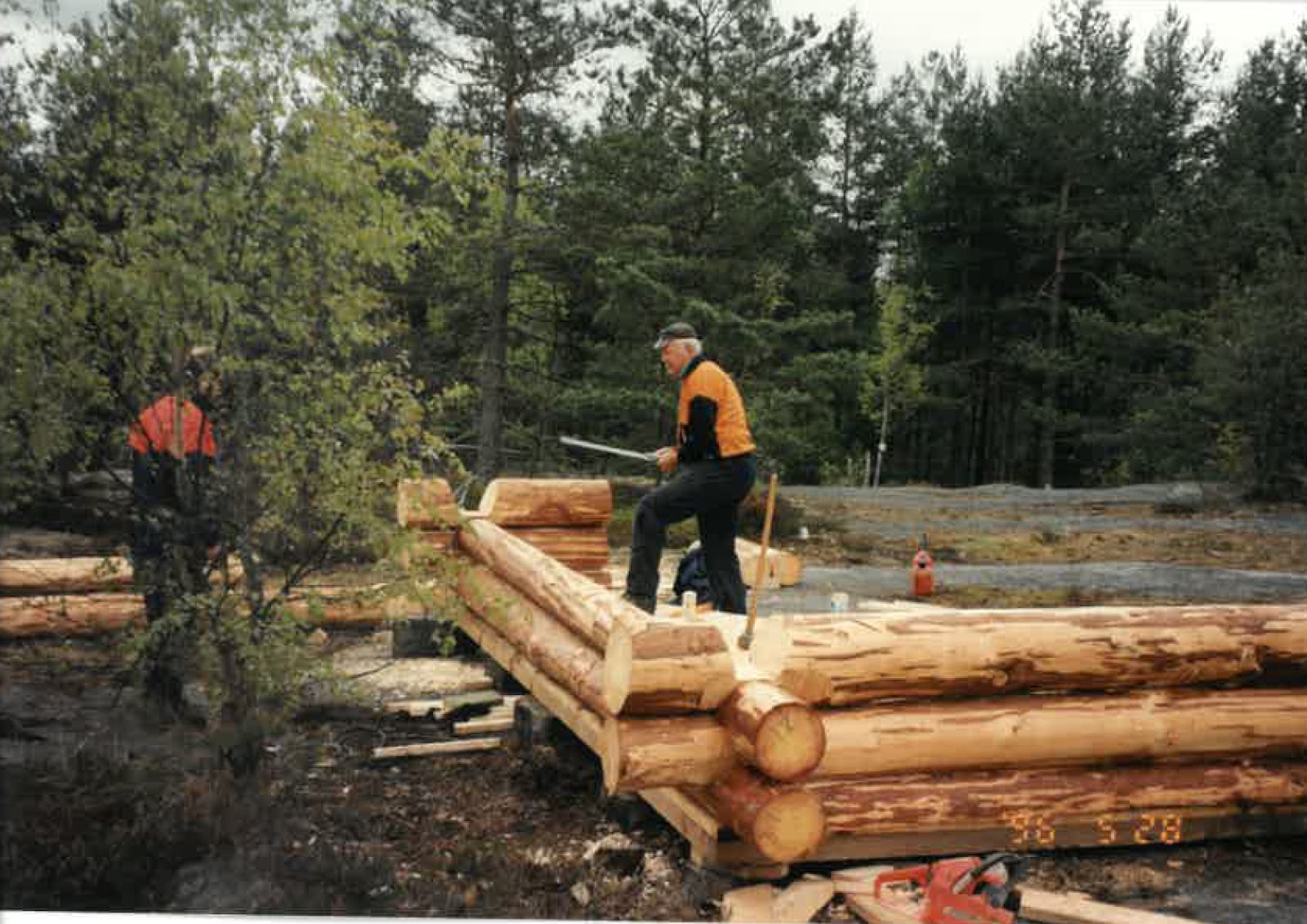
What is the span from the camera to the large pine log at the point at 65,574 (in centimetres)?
316

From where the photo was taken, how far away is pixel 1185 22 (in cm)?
397

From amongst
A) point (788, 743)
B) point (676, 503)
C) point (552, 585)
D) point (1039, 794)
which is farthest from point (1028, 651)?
point (552, 585)

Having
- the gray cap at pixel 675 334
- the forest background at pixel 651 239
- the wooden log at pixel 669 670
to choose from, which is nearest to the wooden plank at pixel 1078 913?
the wooden log at pixel 669 670

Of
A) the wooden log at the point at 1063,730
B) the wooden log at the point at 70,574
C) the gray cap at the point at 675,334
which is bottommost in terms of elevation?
the wooden log at the point at 1063,730

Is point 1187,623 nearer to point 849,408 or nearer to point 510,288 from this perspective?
point 849,408

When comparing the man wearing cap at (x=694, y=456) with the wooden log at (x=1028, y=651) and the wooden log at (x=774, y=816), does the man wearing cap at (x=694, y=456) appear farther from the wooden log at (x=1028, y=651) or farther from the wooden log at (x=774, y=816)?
the wooden log at (x=774, y=816)

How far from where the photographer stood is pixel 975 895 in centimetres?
309

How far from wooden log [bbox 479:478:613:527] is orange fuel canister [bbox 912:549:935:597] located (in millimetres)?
2251

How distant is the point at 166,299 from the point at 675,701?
211 centimetres

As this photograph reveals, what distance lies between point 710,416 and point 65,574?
9.20 feet

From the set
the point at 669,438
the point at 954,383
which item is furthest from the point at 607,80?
the point at 954,383

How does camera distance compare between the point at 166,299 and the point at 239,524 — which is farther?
the point at 239,524

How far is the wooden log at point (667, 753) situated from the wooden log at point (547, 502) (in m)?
3.15

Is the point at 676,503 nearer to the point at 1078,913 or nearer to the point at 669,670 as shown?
the point at 669,670
